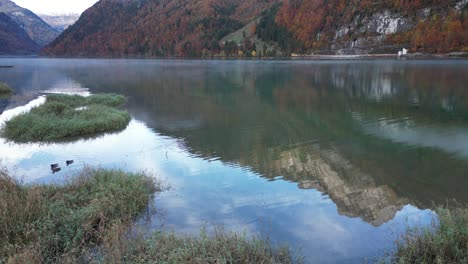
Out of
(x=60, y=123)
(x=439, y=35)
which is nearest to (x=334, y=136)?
(x=60, y=123)

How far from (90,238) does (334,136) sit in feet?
55.7

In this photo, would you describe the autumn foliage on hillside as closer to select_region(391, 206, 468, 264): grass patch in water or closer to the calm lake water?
the calm lake water

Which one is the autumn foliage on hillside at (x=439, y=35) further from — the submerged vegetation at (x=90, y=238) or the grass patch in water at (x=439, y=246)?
the submerged vegetation at (x=90, y=238)

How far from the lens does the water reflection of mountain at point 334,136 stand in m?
14.6

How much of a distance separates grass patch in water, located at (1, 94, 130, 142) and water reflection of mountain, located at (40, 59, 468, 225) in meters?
3.45

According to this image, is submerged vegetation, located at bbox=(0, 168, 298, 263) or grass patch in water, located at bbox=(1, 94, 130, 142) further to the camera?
grass patch in water, located at bbox=(1, 94, 130, 142)

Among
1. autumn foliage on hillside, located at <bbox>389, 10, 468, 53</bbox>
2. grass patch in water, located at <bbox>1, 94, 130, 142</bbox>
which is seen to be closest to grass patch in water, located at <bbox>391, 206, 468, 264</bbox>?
grass patch in water, located at <bbox>1, 94, 130, 142</bbox>

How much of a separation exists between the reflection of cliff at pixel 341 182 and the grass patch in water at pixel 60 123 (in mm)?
14011

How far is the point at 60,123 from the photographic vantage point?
83.0 feet

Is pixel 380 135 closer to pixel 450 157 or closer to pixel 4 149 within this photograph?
pixel 450 157

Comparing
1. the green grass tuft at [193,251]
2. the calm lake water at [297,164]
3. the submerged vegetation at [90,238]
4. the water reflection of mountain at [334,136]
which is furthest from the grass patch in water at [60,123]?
the green grass tuft at [193,251]

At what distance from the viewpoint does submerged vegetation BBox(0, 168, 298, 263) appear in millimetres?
8438

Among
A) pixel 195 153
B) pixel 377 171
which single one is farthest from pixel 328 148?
pixel 195 153

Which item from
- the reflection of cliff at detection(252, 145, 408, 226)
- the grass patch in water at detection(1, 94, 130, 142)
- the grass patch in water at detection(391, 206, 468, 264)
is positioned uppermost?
the grass patch in water at detection(1, 94, 130, 142)
